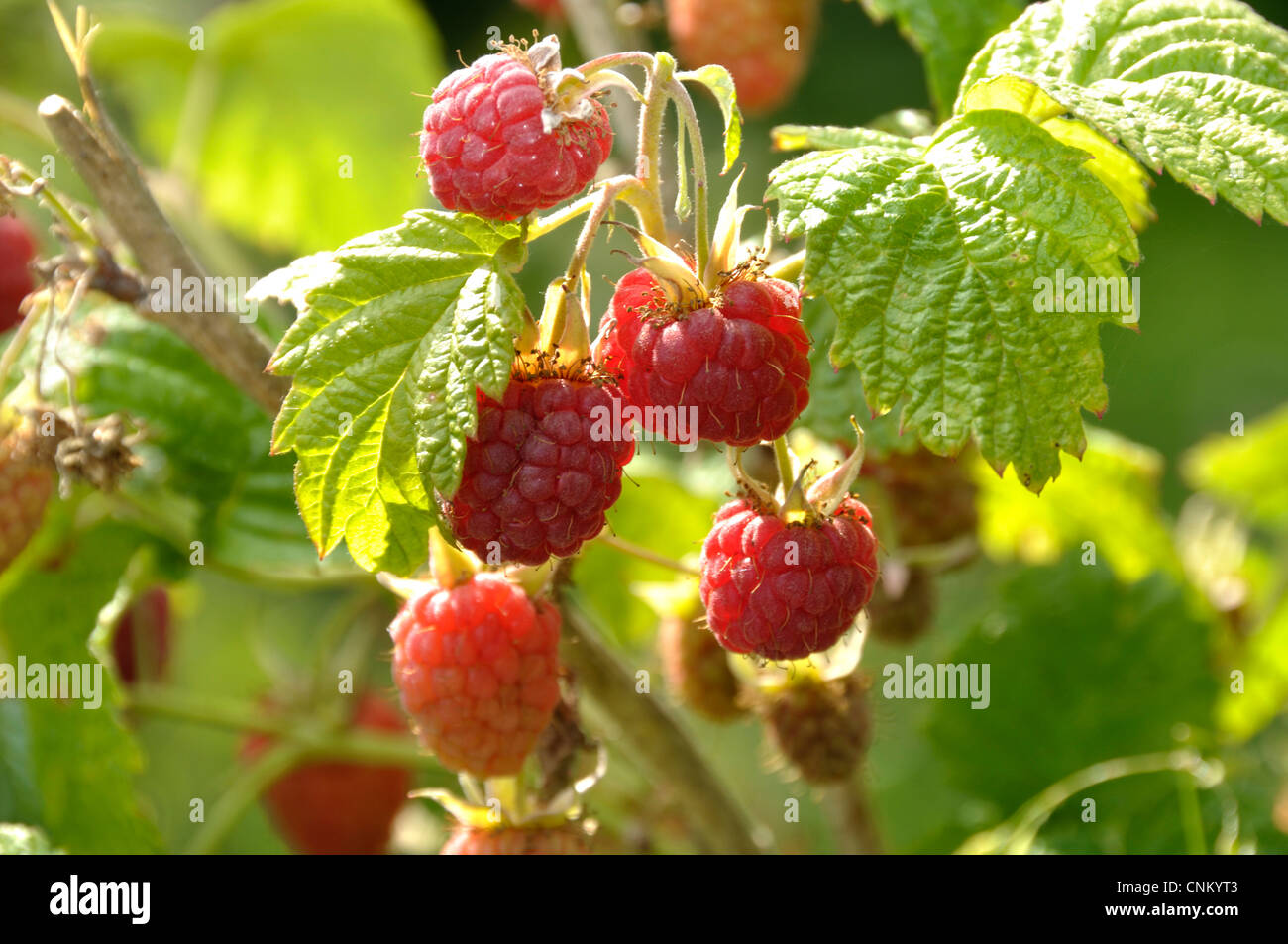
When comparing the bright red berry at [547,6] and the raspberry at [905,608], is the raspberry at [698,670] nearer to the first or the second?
the raspberry at [905,608]

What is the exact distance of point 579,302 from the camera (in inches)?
23.8

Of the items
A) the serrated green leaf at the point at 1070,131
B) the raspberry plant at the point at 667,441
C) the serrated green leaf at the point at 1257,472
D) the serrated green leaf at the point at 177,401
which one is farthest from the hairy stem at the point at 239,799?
the serrated green leaf at the point at 1257,472

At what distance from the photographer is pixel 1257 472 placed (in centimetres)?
145

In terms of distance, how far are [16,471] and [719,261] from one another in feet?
1.63

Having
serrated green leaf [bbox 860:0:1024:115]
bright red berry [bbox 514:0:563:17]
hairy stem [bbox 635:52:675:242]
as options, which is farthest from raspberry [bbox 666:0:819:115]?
hairy stem [bbox 635:52:675:242]

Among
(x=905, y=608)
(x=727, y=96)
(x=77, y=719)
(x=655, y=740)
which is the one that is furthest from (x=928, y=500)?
(x=77, y=719)

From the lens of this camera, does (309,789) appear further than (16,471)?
Yes

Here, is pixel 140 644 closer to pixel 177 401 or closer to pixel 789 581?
pixel 177 401

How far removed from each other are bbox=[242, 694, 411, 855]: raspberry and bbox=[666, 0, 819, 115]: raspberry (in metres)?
0.76

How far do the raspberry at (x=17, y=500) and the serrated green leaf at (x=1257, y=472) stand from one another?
3.93ft

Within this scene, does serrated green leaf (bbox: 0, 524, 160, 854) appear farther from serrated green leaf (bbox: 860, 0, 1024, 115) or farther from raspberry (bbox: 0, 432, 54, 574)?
serrated green leaf (bbox: 860, 0, 1024, 115)
